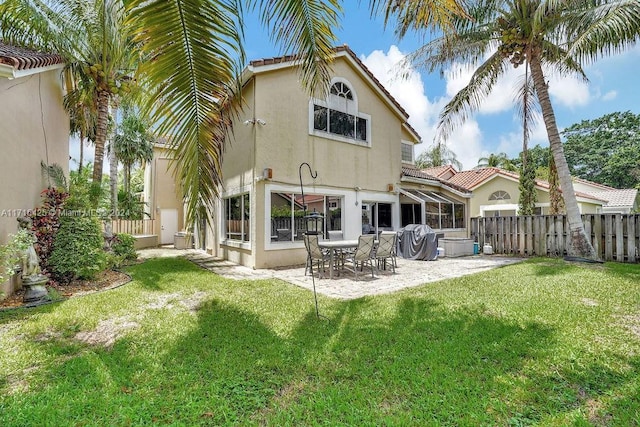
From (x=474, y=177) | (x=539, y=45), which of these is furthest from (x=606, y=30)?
(x=474, y=177)

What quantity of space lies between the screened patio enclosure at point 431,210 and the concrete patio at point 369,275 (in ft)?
14.6

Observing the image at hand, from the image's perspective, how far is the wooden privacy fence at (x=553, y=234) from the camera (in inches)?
537

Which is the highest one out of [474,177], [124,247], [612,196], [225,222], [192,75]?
[474,177]

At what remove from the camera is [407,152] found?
2336 cm

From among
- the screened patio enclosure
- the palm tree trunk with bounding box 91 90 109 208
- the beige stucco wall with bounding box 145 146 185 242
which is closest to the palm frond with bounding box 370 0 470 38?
the palm tree trunk with bounding box 91 90 109 208

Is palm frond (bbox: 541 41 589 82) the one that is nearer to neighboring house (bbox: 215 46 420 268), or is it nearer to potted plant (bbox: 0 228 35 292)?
neighboring house (bbox: 215 46 420 268)

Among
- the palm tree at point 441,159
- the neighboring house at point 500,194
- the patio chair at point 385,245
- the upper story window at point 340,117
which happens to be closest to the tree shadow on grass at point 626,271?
the patio chair at point 385,245

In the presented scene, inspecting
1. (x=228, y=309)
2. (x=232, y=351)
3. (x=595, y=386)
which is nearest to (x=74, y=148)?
(x=228, y=309)

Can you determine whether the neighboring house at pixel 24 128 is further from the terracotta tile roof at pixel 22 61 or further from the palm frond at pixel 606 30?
the palm frond at pixel 606 30

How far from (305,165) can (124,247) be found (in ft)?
34.1

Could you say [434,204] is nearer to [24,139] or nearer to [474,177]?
[474,177]

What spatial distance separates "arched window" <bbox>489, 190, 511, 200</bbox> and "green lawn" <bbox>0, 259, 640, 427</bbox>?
938 inches

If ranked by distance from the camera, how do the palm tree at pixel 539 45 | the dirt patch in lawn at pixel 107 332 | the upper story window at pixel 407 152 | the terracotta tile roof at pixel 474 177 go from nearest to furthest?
the dirt patch in lawn at pixel 107 332 < the palm tree at pixel 539 45 < the upper story window at pixel 407 152 < the terracotta tile roof at pixel 474 177

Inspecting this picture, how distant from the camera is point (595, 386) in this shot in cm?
412
